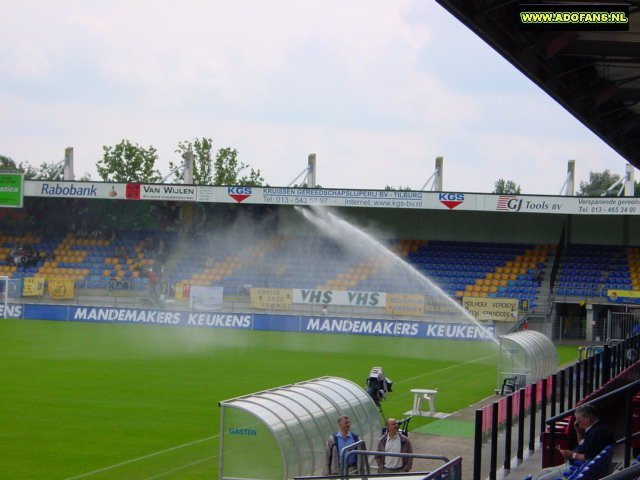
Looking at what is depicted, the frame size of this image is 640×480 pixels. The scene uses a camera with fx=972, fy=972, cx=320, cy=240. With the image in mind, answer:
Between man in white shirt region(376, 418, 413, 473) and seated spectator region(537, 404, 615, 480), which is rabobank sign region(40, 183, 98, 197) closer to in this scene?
man in white shirt region(376, 418, 413, 473)

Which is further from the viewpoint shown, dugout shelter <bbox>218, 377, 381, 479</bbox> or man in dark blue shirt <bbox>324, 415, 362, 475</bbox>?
man in dark blue shirt <bbox>324, 415, 362, 475</bbox>

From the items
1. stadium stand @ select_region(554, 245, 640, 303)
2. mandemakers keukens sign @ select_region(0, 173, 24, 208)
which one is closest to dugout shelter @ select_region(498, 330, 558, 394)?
stadium stand @ select_region(554, 245, 640, 303)

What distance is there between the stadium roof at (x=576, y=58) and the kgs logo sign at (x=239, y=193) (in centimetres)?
3719

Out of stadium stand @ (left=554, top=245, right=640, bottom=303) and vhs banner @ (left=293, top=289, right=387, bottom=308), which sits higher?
stadium stand @ (left=554, top=245, right=640, bottom=303)

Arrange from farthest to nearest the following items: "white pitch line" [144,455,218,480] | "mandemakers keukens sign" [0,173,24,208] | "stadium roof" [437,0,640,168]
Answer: "mandemakers keukens sign" [0,173,24,208], "white pitch line" [144,455,218,480], "stadium roof" [437,0,640,168]

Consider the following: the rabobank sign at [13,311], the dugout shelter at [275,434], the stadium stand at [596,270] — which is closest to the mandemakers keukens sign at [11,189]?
the rabobank sign at [13,311]

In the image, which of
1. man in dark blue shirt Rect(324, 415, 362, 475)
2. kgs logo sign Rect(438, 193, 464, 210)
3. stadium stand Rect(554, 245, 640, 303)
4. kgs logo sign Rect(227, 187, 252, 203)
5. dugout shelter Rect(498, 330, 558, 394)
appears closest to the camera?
man in dark blue shirt Rect(324, 415, 362, 475)

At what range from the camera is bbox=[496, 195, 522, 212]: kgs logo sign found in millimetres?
50500

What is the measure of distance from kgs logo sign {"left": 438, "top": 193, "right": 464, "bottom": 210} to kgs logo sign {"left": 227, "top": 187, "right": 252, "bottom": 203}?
10720 mm

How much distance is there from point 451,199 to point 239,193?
11.8 meters

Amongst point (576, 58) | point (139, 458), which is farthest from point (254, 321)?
point (576, 58)

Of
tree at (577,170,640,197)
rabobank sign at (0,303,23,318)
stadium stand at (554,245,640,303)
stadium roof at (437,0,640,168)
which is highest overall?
tree at (577,170,640,197)

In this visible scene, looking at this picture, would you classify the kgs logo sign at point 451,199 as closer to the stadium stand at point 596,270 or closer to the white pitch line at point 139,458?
the stadium stand at point 596,270

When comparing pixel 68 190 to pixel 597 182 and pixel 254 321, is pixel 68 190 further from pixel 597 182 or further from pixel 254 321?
pixel 597 182
